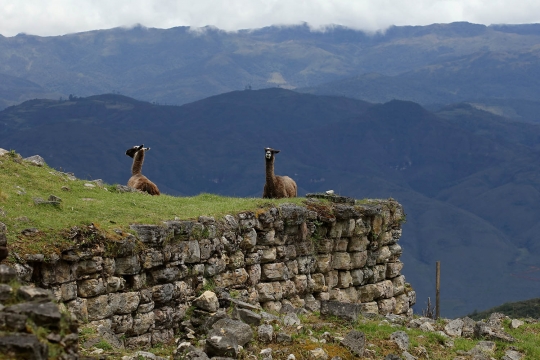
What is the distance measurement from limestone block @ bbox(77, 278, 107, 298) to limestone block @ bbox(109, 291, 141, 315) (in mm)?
479

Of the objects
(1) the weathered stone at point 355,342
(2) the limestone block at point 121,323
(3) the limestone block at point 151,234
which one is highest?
(3) the limestone block at point 151,234

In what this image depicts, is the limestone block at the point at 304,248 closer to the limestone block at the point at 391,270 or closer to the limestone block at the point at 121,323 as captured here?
the limestone block at the point at 391,270

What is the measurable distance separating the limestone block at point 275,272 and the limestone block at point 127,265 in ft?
21.3

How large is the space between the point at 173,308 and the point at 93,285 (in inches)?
109

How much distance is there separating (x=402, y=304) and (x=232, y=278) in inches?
409

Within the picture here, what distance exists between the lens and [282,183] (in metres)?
32.2

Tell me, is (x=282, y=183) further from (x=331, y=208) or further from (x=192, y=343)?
(x=192, y=343)

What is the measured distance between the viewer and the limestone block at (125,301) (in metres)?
19.0

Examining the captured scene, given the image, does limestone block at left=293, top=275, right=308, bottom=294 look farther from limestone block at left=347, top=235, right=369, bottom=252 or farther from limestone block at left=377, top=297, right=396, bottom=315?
limestone block at left=377, top=297, right=396, bottom=315

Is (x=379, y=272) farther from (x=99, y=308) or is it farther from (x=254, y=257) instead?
(x=99, y=308)

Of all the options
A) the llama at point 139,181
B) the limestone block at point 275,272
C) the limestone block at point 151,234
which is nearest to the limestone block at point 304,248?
the limestone block at point 275,272

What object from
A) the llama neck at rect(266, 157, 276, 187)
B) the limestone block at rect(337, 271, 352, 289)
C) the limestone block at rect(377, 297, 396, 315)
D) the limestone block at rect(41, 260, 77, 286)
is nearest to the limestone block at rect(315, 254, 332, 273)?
the limestone block at rect(337, 271, 352, 289)

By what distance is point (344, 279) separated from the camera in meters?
28.8

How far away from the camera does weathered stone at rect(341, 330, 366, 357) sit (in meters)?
18.2
